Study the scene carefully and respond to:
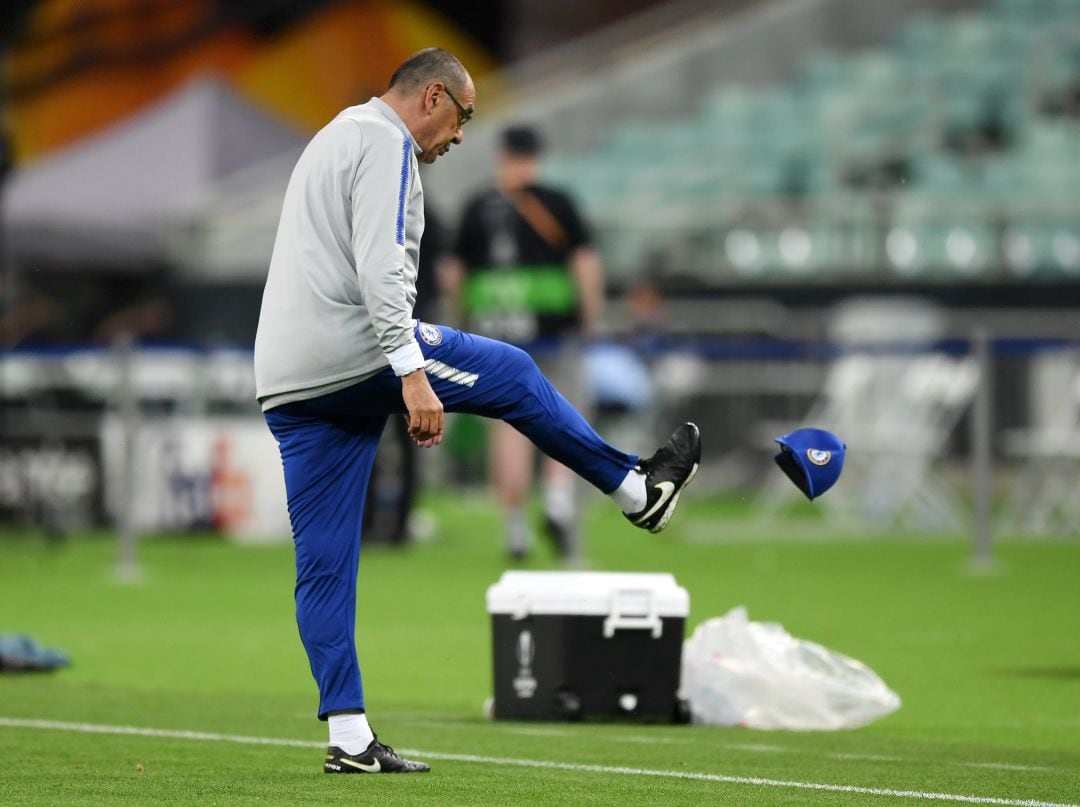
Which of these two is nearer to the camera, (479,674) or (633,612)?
(633,612)

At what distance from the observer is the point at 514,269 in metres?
13.0

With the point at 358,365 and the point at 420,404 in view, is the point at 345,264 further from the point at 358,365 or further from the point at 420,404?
the point at 420,404

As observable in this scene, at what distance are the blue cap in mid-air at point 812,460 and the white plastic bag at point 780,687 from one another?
978 millimetres

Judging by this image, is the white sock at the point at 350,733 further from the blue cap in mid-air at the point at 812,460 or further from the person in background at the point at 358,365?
the blue cap in mid-air at the point at 812,460

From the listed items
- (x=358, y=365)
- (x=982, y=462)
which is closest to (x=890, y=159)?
(x=982, y=462)

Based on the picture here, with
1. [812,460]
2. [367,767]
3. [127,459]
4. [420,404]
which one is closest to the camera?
[420,404]

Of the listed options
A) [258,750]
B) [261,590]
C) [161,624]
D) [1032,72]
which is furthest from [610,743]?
[1032,72]

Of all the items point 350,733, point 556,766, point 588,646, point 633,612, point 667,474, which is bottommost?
point 556,766

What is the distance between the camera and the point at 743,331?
1895 centimetres

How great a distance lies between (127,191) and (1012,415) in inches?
387

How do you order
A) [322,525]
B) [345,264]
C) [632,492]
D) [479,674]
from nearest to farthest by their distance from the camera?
[345,264] → [322,525] → [632,492] → [479,674]

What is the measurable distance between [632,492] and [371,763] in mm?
1019

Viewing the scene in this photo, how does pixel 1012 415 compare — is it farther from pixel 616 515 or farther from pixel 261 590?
pixel 261 590

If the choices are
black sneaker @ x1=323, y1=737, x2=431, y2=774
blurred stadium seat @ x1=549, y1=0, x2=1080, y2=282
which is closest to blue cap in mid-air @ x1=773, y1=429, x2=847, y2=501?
black sneaker @ x1=323, y1=737, x2=431, y2=774
